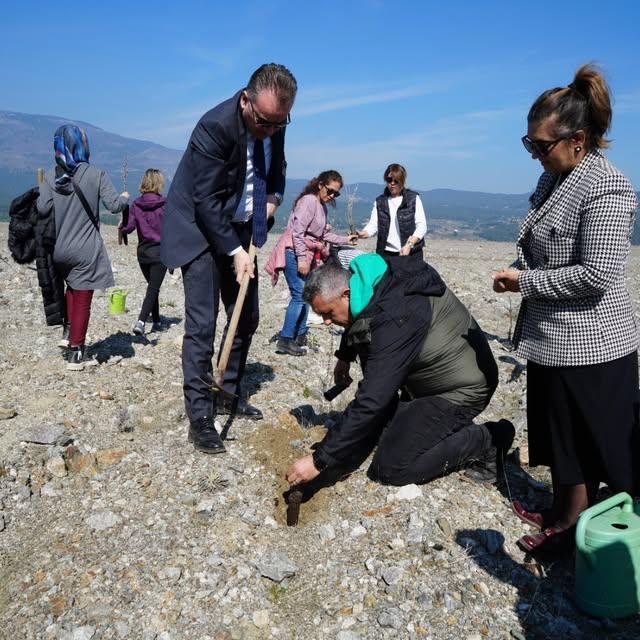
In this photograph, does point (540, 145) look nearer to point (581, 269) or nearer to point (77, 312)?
point (581, 269)

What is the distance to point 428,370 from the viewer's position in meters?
3.65

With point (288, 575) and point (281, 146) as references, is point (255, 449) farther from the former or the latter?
point (281, 146)

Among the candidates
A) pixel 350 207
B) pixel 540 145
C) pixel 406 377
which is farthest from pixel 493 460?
pixel 350 207

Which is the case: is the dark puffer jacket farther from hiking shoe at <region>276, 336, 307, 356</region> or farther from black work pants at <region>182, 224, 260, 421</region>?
hiking shoe at <region>276, 336, 307, 356</region>

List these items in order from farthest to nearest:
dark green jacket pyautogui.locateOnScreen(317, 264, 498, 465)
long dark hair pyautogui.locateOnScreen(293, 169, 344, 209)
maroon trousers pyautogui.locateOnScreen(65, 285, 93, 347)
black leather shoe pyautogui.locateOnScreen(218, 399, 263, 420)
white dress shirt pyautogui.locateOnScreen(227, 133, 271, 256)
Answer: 1. long dark hair pyautogui.locateOnScreen(293, 169, 344, 209)
2. maroon trousers pyautogui.locateOnScreen(65, 285, 93, 347)
3. black leather shoe pyautogui.locateOnScreen(218, 399, 263, 420)
4. white dress shirt pyautogui.locateOnScreen(227, 133, 271, 256)
5. dark green jacket pyautogui.locateOnScreen(317, 264, 498, 465)

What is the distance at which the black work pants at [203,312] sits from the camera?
12.8 feet

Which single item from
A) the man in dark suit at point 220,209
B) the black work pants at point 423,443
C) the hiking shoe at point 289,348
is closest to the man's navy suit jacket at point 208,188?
the man in dark suit at point 220,209

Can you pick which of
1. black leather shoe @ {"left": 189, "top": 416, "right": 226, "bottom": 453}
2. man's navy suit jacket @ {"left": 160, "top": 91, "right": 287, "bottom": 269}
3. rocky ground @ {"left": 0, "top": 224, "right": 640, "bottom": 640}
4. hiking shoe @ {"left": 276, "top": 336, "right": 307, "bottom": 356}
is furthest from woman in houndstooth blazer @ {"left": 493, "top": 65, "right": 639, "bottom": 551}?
hiking shoe @ {"left": 276, "top": 336, "right": 307, "bottom": 356}

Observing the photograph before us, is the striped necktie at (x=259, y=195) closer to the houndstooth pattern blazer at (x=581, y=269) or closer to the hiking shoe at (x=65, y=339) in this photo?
the houndstooth pattern blazer at (x=581, y=269)

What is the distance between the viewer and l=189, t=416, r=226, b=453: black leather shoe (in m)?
4.01

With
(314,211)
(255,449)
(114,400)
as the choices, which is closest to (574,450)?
(255,449)

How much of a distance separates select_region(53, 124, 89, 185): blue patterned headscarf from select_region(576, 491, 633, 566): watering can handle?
191 inches

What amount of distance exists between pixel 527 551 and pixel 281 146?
3.04 meters

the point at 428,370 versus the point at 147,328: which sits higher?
Result: the point at 428,370
